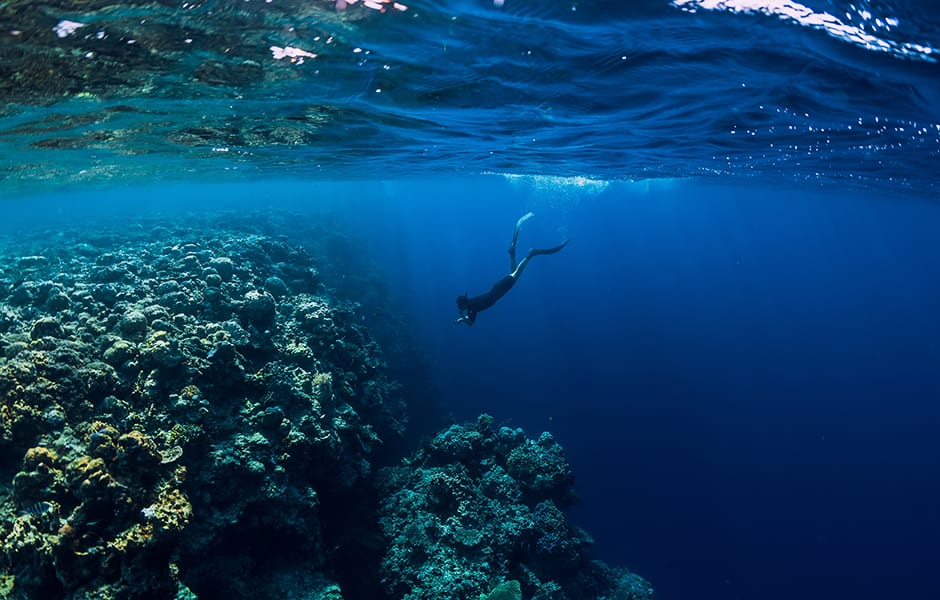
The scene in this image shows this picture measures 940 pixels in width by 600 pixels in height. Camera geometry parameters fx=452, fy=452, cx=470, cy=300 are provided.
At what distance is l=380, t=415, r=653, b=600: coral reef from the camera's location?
9.79 m

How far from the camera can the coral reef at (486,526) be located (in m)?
9.79

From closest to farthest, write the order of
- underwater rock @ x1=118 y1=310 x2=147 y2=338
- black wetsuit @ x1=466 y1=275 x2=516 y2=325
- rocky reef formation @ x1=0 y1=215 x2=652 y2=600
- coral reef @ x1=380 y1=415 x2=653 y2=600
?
1. rocky reef formation @ x1=0 y1=215 x2=652 y2=600
2. underwater rock @ x1=118 y1=310 x2=147 y2=338
3. coral reef @ x1=380 y1=415 x2=653 y2=600
4. black wetsuit @ x1=466 y1=275 x2=516 y2=325

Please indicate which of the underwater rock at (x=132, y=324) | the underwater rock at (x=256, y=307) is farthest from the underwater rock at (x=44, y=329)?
the underwater rock at (x=256, y=307)

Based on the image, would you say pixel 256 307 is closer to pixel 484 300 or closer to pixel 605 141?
pixel 484 300

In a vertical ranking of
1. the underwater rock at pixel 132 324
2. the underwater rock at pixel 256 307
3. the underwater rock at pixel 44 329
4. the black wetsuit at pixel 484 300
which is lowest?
the black wetsuit at pixel 484 300

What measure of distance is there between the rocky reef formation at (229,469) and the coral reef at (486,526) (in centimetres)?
5

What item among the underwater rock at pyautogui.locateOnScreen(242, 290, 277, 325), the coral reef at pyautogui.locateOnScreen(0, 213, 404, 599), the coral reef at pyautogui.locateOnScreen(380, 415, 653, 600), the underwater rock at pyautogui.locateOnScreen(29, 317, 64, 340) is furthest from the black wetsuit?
the underwater rock at pyautogui.locateOnScreen(29, 317, 64, 340)

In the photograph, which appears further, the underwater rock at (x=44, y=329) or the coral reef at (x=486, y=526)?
the coral reef at (x=486, y=526)

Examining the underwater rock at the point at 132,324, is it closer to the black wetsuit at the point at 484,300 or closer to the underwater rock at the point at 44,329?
the underwater rock at the point at 44,329

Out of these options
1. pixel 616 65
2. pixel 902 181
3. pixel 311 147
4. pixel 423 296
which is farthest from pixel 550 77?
pixel 423 296

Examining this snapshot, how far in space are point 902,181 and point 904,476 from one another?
108 feet

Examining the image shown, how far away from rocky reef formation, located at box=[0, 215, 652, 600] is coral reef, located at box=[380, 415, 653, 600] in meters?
0.05

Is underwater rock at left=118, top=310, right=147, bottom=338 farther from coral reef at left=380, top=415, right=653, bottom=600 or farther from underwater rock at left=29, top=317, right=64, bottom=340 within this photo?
coral reef at left=380, top=415, right=653, bottom=600

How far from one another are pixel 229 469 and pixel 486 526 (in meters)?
6.09
